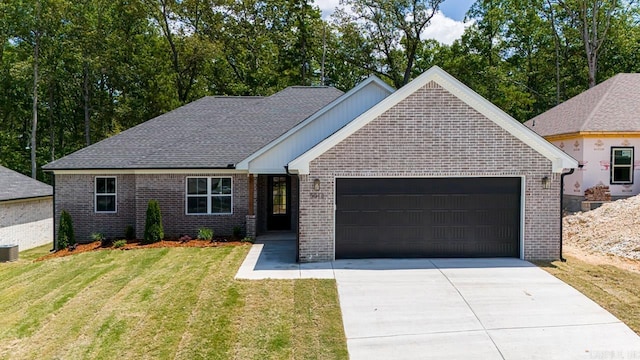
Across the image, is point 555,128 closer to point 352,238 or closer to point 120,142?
point 352,238

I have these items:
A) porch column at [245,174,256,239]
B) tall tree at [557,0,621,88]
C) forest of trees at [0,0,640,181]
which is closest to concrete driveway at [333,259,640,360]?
porch column at [245,174,256,239]

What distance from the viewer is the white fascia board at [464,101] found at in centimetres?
1088

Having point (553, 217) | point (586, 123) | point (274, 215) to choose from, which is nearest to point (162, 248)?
point (274, 215)

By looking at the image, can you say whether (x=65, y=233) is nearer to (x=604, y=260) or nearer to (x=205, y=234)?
(x=205, y=234)

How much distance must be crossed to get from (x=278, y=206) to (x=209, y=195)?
2.91m

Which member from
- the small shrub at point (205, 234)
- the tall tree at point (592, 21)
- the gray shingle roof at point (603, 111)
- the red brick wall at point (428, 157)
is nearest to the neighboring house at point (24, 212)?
the small shrub at point (205, 234)

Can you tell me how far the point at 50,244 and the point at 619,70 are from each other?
38.4m

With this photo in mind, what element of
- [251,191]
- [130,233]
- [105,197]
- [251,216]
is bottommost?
[130,233]

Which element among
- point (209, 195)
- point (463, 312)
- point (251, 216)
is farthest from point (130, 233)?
point (463, 312)

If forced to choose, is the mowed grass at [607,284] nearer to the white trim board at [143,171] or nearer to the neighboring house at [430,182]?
the neighboring house at [430,182]

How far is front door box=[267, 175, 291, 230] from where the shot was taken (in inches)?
653

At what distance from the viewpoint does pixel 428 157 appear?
11.1 meters

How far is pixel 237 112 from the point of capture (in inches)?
728

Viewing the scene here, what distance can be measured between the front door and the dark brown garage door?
565 cm
